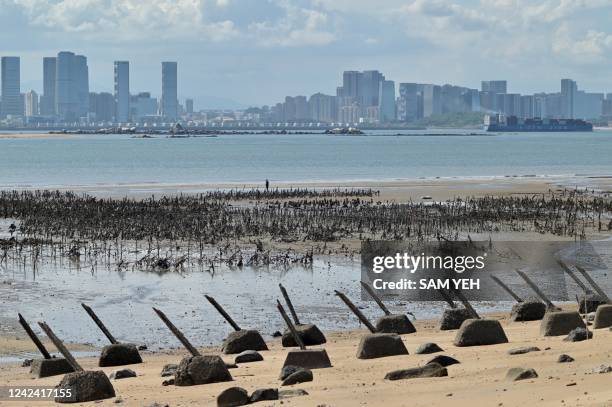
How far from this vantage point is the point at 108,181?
81250 mm

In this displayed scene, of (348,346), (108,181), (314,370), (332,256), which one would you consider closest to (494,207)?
(332,256)

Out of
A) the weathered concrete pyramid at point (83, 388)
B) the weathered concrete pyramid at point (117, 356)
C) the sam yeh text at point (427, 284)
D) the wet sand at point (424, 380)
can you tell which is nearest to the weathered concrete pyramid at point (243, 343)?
the wet sand at point (424, 380)

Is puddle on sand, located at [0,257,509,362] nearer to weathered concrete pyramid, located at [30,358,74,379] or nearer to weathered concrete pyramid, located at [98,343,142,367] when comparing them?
weathered concrete pyramid, located at [98,343,142,367]

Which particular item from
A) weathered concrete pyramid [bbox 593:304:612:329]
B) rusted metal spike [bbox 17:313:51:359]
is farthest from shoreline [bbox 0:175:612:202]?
rusted metal spike [bbox 17:313:51:359]

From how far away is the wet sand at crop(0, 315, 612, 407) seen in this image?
41.9 feet

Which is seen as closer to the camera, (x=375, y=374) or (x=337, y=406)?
(x=337, y=406)

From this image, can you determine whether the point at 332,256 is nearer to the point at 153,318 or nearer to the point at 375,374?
the point at 153,318

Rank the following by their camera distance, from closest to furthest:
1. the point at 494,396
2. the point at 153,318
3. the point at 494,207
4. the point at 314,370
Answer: the point at 494,396 → the point at 314,370 → the point at 153,318 → the point at 494,207

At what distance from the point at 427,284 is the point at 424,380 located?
479 inches

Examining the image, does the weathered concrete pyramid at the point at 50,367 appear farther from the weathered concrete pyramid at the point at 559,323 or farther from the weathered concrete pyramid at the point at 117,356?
the weathered concrete pyramid at the point at 559,323

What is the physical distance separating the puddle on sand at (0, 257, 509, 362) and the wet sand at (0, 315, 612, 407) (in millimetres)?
2899

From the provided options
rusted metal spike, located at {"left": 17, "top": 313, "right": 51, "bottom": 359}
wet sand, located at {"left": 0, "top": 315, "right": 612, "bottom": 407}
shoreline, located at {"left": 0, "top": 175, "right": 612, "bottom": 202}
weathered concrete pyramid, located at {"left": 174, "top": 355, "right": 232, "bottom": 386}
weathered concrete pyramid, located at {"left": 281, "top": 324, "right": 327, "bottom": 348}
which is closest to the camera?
wet sand, located at {"left": 0, "top": 315, "right": 612, "bottom": 407}

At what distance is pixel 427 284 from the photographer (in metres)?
26.3

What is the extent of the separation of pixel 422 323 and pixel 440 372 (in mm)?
7308
